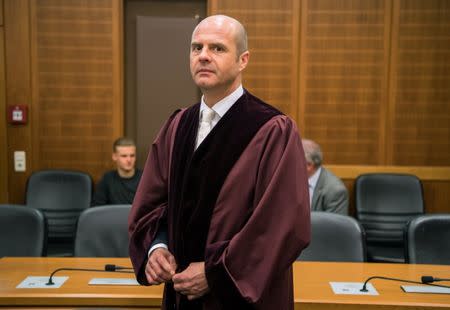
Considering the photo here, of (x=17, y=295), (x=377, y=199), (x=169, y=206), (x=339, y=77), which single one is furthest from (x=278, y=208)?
(x=339, y=77)

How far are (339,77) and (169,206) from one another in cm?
352

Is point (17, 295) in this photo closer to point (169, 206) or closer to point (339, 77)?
point (169, 206)

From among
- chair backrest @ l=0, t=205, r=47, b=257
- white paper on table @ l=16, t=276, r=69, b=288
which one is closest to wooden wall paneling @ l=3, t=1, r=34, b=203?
chair backrest @ l=0, t=205, r=47, b=257

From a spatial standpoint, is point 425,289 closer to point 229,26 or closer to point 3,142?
point 229,26

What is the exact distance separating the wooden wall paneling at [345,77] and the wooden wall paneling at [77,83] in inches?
72.4

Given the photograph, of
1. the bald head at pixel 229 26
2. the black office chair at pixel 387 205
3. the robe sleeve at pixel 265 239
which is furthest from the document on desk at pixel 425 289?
the black office chair at pixel 387 205

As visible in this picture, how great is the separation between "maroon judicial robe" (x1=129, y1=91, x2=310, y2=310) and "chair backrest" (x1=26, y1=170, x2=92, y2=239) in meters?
2.95

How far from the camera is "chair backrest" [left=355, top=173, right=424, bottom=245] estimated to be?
179 inches

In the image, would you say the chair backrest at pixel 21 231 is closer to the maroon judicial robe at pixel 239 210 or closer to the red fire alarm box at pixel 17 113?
the maroon judicial robe at pixel 239 210

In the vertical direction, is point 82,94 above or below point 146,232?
above

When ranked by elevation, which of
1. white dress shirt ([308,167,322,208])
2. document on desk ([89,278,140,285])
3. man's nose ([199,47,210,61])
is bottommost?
document on desk ([89,278,140,285])

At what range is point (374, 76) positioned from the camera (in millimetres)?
4941

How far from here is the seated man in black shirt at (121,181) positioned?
4.44 metres

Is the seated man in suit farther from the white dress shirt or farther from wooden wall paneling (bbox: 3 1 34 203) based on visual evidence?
wooden wall paneling (bbox: 3 1 34 203)
